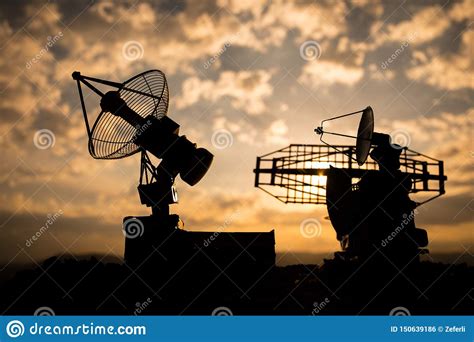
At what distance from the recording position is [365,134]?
17.1m

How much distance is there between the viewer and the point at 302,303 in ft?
47.7

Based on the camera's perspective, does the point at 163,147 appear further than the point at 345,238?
No

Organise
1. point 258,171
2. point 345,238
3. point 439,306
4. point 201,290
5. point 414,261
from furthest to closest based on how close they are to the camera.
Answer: point 258,171
point 345,238
point 414,261
point 201,290
point 439,306

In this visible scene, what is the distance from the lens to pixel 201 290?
592 inches

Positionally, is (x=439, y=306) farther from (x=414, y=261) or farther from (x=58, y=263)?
(x=58, y=263)

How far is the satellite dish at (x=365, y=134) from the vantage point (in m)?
16.7

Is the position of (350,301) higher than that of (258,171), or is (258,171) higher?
(258,171)

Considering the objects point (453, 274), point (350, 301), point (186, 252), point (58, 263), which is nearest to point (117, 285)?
point (186, 252)

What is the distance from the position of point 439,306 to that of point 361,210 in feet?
15.0

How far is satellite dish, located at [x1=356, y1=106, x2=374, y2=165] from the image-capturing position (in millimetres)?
16656

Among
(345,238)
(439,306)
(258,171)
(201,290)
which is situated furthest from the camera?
(258,171)

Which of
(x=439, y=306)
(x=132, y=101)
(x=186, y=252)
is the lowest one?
(x=439, y=306)

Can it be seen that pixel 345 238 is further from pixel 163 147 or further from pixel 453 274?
pixel 163 147

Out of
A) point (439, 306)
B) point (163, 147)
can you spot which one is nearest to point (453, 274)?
point (439, 306)
